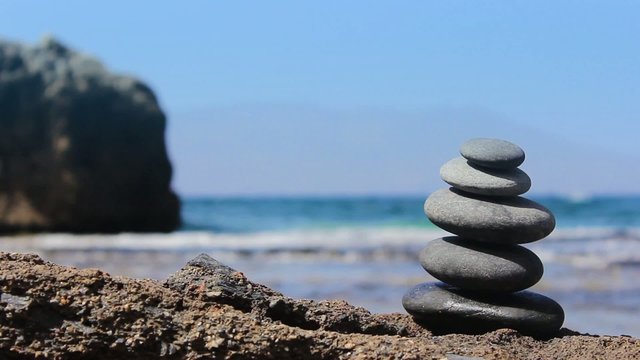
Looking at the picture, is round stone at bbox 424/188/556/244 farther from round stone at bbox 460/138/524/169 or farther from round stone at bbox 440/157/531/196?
round stone at bbox 460/138/524/169

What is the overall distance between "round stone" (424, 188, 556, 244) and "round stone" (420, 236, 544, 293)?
0.09m

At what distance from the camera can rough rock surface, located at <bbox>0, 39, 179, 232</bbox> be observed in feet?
96.2

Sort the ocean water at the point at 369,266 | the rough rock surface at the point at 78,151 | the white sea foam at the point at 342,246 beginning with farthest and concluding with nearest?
1. the rough rock surface at the point at 78,151
2. the white sea foam at the point at 342,246
3. the ocean water at the point at 369,266

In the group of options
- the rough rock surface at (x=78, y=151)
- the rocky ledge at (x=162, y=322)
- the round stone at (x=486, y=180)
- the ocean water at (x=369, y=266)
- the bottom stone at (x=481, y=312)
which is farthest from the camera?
the rough rock surface at (x=78, y=151)

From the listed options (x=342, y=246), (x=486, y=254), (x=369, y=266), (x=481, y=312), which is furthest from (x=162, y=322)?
(x=342, y=246)

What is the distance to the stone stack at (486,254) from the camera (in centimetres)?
519

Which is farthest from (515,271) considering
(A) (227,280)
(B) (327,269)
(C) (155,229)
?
(C) (155,229)

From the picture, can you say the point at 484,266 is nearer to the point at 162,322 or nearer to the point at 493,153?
the point at 493,153

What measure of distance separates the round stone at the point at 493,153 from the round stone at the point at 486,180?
5 centimetres

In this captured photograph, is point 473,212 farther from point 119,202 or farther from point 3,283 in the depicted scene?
point 119,202

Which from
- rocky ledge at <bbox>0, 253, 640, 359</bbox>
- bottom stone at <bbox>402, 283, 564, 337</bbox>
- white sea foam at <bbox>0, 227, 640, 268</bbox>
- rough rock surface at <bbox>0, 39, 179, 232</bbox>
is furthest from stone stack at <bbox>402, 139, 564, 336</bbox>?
rough rock surface at <bbox>0, 39, 179, 232</bbox>

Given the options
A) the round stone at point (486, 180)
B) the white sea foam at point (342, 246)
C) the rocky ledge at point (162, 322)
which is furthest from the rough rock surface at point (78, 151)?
the rocky ledge at point (162, 322)

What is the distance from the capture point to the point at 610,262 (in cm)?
1538

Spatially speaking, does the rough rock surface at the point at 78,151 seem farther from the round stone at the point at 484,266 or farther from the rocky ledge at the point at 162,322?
the rocky ledge at the point at 162,322
